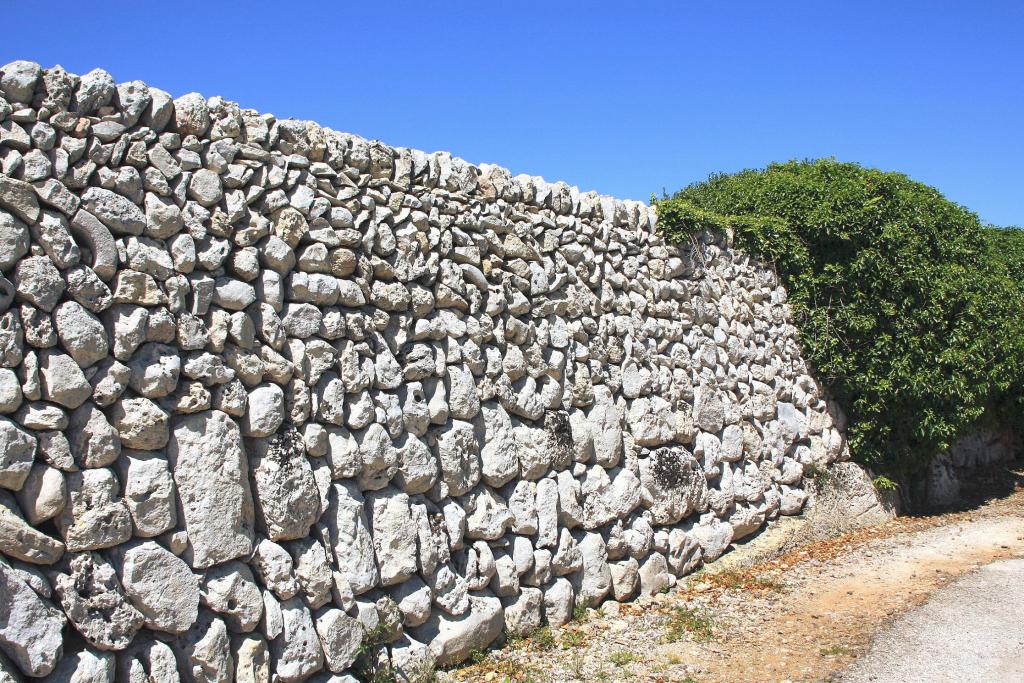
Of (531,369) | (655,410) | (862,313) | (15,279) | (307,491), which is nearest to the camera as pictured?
(15,279)

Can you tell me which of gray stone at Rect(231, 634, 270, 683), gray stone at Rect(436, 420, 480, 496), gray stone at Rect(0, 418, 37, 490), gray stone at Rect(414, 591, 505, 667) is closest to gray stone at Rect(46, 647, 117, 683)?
gray stone at Rect(231, 634, 270, 683)

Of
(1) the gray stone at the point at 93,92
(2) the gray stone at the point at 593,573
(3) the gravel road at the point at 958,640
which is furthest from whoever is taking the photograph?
(2) the gray stone at the point at 593,573

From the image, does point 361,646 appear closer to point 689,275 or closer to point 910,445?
point 689,275

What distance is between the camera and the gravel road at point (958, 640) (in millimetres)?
5598

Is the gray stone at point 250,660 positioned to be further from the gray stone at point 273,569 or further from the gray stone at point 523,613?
the gray stone at point 523,613

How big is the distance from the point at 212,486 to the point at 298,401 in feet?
2.36

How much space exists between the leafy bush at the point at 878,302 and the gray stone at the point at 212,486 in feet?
20.5

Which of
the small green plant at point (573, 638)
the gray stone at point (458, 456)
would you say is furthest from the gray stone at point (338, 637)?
the small green plant at point (573, 638)

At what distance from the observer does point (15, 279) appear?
3791 mm

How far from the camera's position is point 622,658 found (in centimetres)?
580

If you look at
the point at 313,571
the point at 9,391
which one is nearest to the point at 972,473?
the point at 313,571

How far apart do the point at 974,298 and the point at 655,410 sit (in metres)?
4.80

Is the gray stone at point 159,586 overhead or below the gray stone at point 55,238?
below

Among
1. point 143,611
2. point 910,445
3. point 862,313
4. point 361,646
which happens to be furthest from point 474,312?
point 910,445
